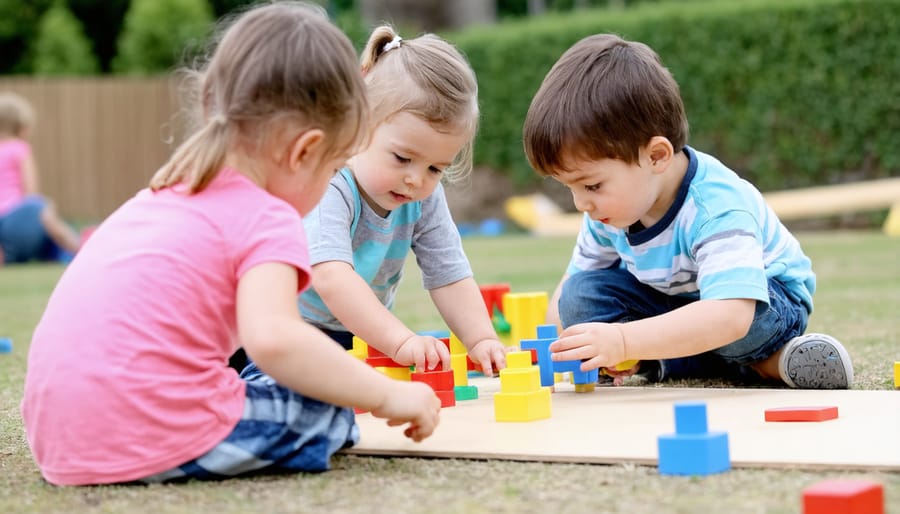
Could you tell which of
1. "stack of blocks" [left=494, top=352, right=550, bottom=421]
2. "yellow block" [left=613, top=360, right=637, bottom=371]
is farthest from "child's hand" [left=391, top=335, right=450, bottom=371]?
"yellow block" [left=613, top=360, right=637, bottom=371]

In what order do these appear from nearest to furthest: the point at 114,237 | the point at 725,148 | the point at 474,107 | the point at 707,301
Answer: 1. the point at 114,237
2. the point at 707,301
3. the point at 474,107
4. the point at 725,148

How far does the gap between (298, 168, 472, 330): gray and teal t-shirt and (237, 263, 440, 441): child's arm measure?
32.4 inches

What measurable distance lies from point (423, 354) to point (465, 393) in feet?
0.64

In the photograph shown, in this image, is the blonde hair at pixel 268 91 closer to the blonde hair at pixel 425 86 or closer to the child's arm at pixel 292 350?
the child's arm at pixel 292 350

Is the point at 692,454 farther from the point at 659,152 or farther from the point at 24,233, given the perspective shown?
the point at 24,233

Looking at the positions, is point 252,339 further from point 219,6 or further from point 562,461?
point 219,6

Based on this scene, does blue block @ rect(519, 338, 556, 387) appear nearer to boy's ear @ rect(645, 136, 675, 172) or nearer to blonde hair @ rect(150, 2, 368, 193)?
boy's ear @ rect(645, 136, 675, 172)

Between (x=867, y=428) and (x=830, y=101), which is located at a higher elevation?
(x=830, y=101)

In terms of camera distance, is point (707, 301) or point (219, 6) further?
point (219, 6)

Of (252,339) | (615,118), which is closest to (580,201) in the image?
(615,118)

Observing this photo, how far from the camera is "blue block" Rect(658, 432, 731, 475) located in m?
1.54

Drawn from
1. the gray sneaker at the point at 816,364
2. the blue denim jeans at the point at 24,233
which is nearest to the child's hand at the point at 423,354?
the gray sneaker at the point at 816,364

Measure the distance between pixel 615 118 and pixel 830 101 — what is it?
712cm

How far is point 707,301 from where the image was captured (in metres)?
2.23
